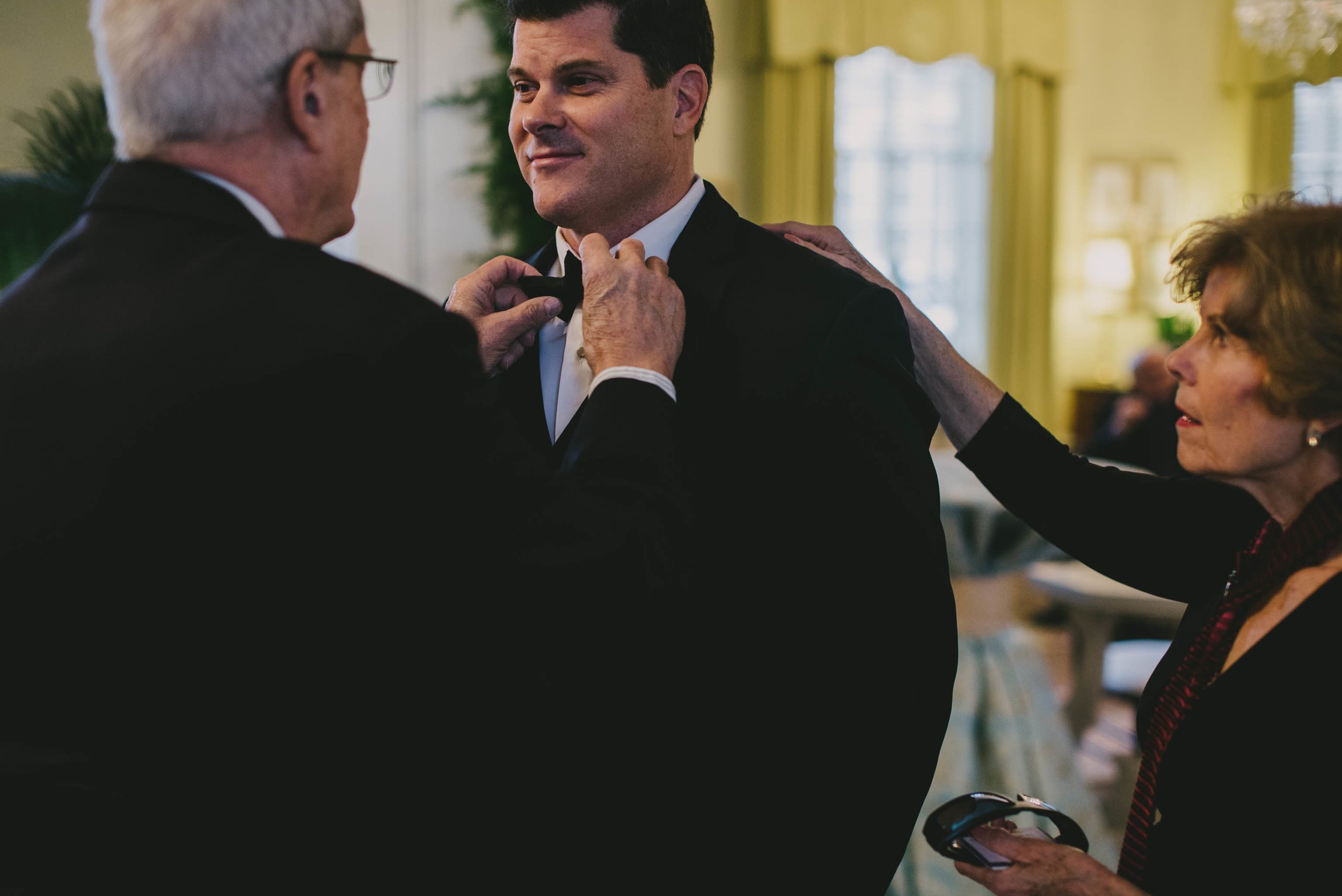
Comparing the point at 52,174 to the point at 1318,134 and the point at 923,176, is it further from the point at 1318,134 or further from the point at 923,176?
the point at 1318,134

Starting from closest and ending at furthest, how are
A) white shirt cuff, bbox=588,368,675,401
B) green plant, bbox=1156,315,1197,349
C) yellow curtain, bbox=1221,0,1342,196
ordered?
white shirt cuff, bbox=588,368,675,401
green plant, bbox=1156,315,1197,349
yellow curtain, bbox=1221,0,1342,196

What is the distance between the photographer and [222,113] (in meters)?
0.88

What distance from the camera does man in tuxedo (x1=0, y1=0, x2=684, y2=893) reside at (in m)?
0.80

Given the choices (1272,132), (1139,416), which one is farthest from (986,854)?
(1272,132)

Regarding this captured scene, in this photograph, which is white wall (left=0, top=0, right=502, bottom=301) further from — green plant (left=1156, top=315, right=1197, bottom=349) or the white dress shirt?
green plant (left=1156, top=315, right=1197, bottom=349)

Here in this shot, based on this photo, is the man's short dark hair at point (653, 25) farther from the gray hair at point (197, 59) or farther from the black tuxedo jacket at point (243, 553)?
the black tuxedo jacket at point (243, 553)

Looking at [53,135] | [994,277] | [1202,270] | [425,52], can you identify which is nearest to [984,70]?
[994,277]

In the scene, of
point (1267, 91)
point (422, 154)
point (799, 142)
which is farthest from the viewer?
point (1267, 91)

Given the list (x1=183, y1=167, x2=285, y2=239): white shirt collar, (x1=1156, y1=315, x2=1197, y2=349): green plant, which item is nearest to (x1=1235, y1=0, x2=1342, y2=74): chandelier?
(x1=1156, y1=315, x2=1197, y2=349): green plant

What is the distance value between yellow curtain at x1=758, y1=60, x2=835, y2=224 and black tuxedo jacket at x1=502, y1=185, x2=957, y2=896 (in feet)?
19.0

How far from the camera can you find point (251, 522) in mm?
818

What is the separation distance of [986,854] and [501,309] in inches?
31.1

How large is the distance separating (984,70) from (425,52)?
13.1ft

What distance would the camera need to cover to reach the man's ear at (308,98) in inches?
34.9
